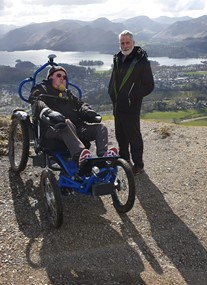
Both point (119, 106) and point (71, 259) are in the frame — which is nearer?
point (71, 259)

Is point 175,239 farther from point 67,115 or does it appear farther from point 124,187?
point 67,115

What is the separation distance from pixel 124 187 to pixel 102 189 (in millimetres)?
455

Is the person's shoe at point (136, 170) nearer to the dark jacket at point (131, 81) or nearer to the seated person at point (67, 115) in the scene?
the dark jacket at point (131, 81)

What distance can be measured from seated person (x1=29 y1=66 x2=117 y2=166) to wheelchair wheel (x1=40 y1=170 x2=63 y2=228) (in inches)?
20.7

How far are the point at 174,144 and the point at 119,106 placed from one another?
311cm

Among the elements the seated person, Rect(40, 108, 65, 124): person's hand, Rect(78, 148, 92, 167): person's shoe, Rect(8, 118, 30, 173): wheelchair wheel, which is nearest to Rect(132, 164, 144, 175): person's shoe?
the seated person

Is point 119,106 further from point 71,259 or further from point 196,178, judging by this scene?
point 71,259

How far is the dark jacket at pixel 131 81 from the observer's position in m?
6.53

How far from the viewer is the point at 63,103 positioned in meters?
6.43

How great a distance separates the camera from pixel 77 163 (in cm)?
541

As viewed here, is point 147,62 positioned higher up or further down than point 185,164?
higher up

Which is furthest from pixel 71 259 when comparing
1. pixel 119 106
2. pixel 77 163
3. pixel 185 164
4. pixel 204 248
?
pixel 185 164

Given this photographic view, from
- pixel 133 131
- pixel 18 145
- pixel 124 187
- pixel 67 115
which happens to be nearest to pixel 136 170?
pixel 133 131

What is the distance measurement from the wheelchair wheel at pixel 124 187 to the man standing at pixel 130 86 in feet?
5.87
